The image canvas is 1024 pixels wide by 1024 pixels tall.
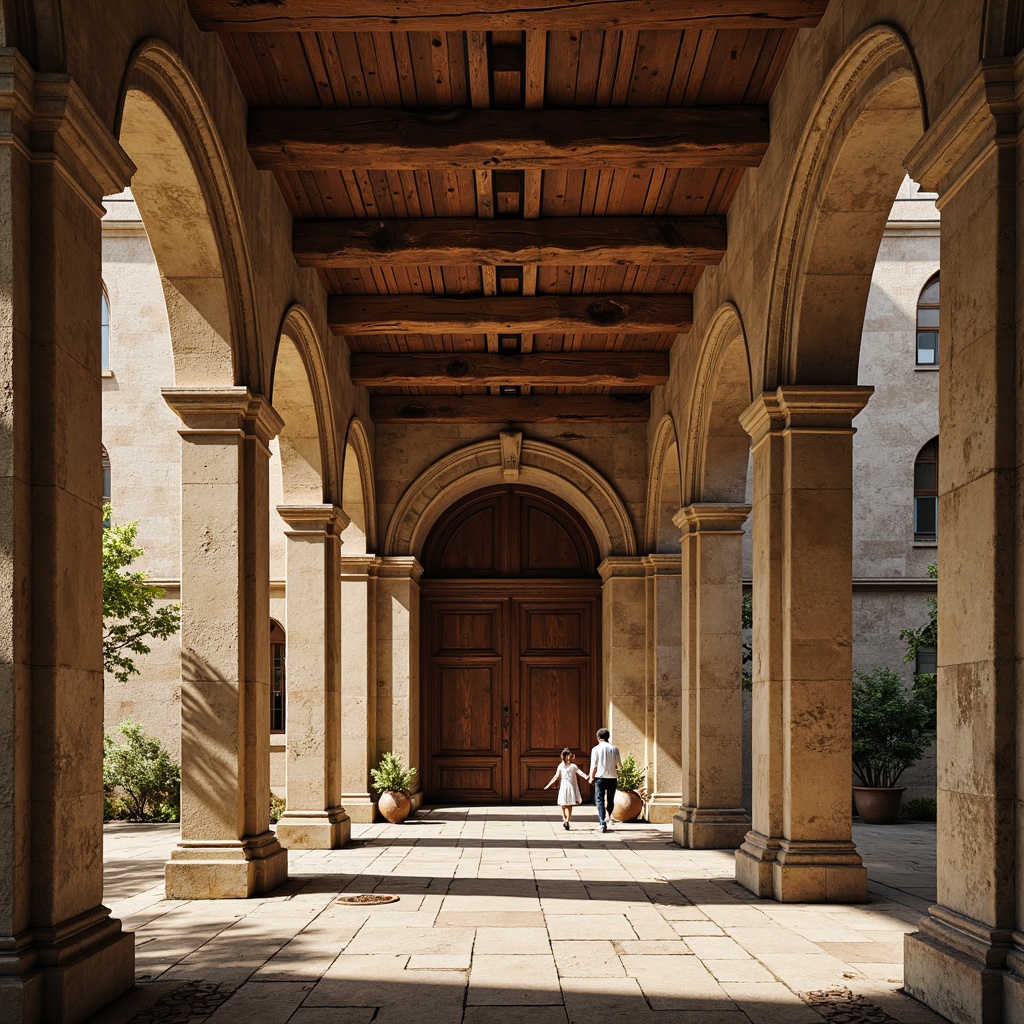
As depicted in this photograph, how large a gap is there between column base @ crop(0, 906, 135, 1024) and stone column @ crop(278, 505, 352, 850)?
6.46m

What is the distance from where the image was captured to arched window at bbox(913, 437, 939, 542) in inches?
671

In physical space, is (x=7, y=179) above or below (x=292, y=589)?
above

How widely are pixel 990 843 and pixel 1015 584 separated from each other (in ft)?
3.17

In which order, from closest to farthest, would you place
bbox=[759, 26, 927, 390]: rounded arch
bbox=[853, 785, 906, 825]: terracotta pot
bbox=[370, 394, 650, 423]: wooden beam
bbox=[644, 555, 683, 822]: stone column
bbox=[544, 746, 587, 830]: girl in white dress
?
bbox=[759, 26, 927, 390]: rounded arch, bbox=[544, 746, 587, 830]: girl in white dress, bbox=[644, 555, 683, 822]: stone column, bbox=[853, 785, 906, 825]: terracotta pot, bbox=[370, 394, 650, 423]: wooden beam

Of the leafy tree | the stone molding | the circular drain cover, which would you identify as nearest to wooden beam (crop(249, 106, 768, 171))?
the stone molding

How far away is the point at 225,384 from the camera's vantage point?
8.20 meters

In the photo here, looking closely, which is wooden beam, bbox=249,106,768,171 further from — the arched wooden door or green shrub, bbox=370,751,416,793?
the arched wooden door

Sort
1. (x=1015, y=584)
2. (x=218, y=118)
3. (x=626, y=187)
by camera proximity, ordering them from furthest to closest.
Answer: (x=626, y=187), (x=218, y=118), (x=1015, y=584)

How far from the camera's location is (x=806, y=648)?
26.0 ft

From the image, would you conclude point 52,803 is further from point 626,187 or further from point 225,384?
point 626,187

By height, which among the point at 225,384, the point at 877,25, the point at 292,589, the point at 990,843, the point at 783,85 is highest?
the point at 783,85

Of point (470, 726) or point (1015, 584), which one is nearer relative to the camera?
point (1015, 584)

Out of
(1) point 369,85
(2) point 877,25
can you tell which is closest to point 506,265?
(1) point 369,85

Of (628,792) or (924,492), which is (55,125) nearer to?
(628,792)
